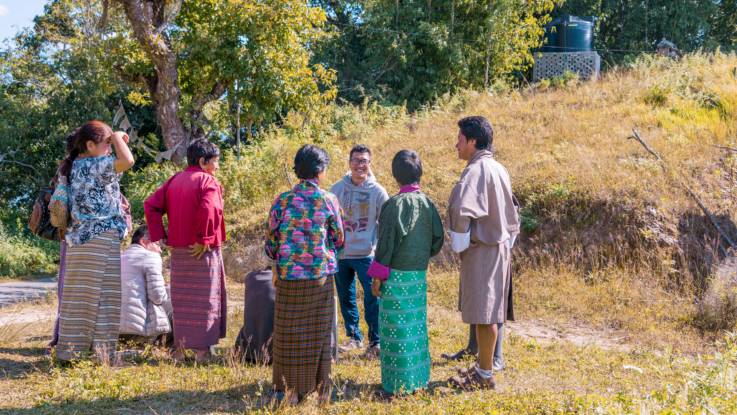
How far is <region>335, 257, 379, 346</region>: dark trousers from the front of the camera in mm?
5223

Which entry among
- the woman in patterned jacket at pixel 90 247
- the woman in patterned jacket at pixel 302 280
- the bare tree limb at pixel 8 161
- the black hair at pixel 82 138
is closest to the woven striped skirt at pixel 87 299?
the woman in patterned jacket at pixel 90 247

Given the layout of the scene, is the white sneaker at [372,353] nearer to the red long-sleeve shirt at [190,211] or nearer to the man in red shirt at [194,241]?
the man in red shirt at [194,241]

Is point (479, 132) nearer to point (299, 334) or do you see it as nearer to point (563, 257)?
point (299, 334)

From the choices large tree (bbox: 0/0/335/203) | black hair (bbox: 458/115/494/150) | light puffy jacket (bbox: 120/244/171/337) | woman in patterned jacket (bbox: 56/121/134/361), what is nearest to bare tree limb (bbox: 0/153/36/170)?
large tree (bbox: 0/0/335/203)

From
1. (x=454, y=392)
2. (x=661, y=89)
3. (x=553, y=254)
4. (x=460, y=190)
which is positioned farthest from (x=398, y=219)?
(x=661, y=89)

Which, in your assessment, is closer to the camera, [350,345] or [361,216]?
[361,216]

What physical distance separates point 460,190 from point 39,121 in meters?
17.8

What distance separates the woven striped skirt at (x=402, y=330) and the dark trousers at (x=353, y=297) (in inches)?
37.3

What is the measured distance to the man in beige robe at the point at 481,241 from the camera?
415 cm

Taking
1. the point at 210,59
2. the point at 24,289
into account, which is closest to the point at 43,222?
the point at 24,289

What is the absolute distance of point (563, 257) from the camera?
26.7 ft

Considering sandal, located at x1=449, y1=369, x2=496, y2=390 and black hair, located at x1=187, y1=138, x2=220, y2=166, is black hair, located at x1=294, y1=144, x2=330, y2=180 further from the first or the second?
sandal, located at x1=449, y1=369, x2=496, y2=390

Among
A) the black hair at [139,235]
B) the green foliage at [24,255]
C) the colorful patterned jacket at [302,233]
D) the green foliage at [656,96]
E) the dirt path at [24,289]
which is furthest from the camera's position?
the green foliage at [24,255]

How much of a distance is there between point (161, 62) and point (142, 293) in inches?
334
